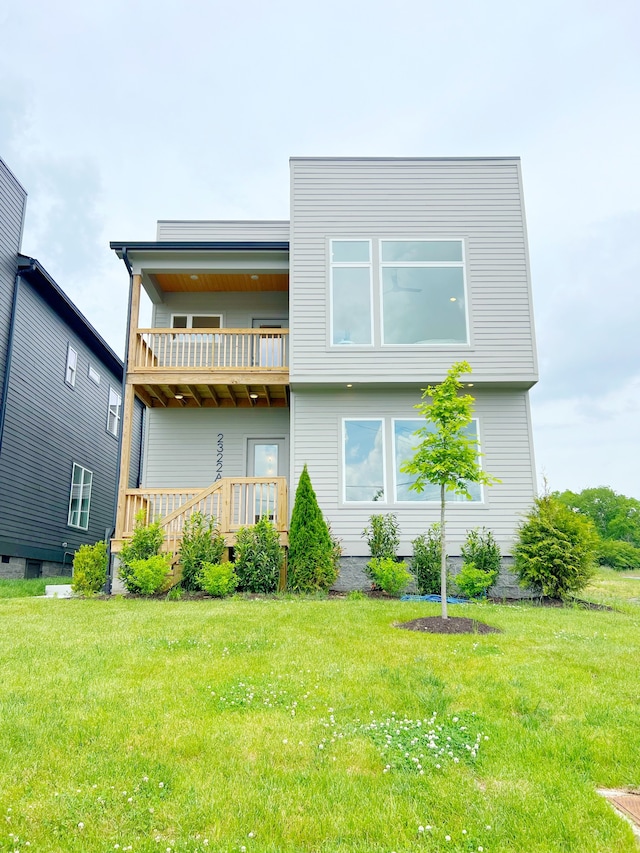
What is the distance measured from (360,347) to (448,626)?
6261mm

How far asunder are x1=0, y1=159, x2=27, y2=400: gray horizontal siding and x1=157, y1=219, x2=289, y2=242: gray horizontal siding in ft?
11.1

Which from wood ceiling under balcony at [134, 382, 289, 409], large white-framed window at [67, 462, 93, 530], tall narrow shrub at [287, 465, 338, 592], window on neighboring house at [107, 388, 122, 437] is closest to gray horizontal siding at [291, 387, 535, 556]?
tall narrow shrub at [287, 465, 338, 592]

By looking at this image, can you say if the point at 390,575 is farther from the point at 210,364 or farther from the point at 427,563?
the point at 210,364

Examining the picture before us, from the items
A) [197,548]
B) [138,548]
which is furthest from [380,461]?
[138,548]

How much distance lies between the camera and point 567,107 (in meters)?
20.9

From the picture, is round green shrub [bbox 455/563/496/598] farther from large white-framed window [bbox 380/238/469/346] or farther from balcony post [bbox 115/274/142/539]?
balcony post [bbox 115/274/142/539]

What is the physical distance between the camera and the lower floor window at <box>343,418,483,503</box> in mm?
11102

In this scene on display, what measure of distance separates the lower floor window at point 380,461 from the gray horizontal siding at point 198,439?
2400 mm

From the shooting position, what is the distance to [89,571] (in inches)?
392

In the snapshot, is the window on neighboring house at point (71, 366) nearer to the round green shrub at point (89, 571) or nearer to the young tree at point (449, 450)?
the round green shrub at point (89, 571)

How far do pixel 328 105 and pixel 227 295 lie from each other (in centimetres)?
1710

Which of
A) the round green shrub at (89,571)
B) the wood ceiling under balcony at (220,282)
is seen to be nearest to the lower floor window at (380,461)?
the wood ceiling under balcony at (220,282)

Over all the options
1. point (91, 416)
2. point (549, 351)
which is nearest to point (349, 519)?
Answer: point (91, 416)

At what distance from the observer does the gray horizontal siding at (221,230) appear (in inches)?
580
